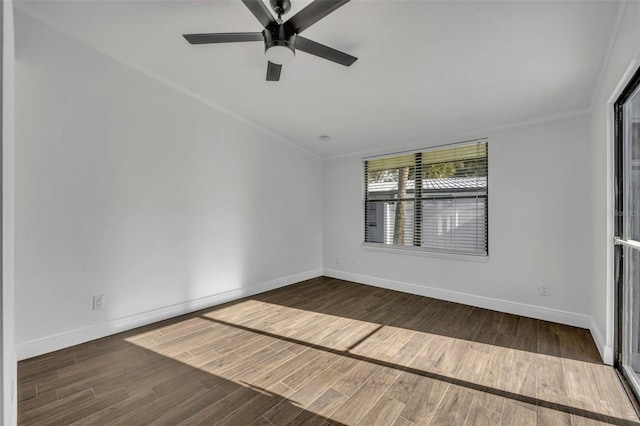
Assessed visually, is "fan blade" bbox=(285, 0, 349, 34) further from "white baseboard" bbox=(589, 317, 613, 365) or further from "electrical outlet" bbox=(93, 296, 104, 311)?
"white baseboard" bbox=(589, 317, 613, 365)

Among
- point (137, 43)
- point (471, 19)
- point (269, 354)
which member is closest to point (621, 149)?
point (471, 19)

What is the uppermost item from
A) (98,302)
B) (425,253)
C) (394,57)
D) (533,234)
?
(394,57)

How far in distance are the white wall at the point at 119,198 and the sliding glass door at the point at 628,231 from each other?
12.3ft

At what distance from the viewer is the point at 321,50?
1969mm

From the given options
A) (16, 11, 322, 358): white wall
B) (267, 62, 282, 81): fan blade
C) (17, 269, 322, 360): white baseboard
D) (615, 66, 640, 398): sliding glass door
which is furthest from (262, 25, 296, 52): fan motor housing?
(17, 269, 322, 360): white baseboard

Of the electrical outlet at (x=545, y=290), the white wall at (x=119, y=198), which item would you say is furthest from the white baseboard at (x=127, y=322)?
the electrical outlet at (x=545, y=290)

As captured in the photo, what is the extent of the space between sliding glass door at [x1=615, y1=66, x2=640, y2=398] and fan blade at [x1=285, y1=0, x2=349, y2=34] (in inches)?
75.8

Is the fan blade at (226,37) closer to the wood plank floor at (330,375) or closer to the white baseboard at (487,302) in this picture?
the wood plank floor at (330,375)

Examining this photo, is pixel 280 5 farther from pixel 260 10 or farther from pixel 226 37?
pixel 226 37

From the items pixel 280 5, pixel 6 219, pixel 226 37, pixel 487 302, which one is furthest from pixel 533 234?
pixel 6 219

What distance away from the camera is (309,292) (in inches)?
162

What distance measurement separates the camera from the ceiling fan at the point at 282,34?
1633mm

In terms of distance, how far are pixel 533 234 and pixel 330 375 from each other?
8.92 feet

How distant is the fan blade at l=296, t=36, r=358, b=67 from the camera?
6.21ft
